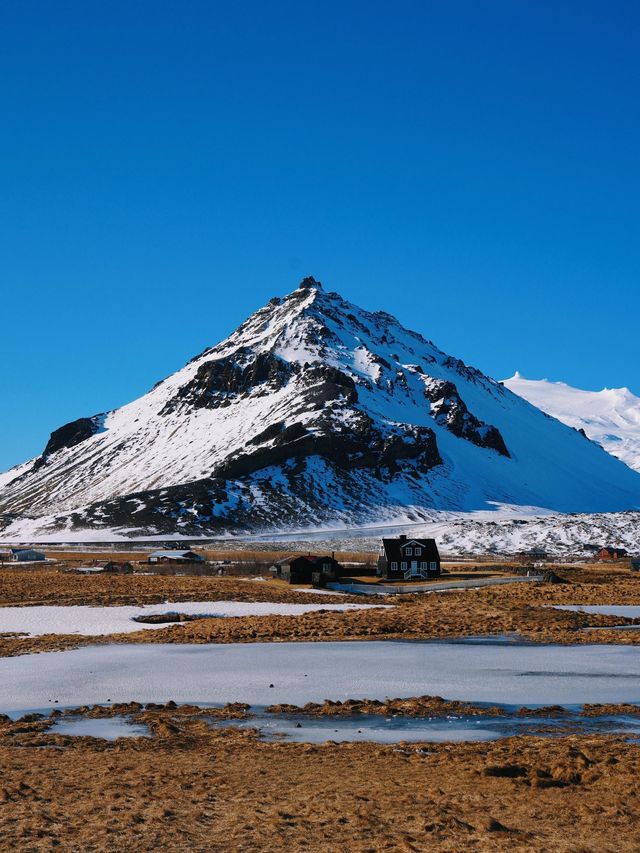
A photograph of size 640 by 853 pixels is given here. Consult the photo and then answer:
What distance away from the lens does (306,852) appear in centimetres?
1200

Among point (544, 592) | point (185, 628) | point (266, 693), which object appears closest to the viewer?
point (266, 693)

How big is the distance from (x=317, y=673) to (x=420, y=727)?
327 inches

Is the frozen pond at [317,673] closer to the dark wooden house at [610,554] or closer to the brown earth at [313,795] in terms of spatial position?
the brown earth at [313,795]

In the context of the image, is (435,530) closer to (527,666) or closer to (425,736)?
(527,666)

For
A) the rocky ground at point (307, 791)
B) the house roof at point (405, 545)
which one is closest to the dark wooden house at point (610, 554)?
the house roof at point (405, 545)

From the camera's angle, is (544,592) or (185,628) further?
(544,592)

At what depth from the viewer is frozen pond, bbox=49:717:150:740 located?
19891mm

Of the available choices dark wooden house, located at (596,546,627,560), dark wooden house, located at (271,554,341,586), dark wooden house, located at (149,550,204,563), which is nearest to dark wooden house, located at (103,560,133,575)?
dark wooden house, located at (149,550,204,563)

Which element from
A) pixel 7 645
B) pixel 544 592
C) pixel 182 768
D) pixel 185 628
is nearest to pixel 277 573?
pixel 544 592

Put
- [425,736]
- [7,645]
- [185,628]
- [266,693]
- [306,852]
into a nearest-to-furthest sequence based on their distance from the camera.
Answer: [306,852]
[425,736]
[266,693]
[7,645]
[185,628]

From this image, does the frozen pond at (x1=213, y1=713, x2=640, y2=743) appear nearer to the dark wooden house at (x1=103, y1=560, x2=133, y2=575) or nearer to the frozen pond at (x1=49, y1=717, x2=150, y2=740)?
the frozen pond at (x1=49, y1=717, x2=150, y2=740)

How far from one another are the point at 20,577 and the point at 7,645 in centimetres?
5425

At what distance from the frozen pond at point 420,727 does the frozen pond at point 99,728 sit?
6.39 feet

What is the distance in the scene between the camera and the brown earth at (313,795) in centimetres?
1252
